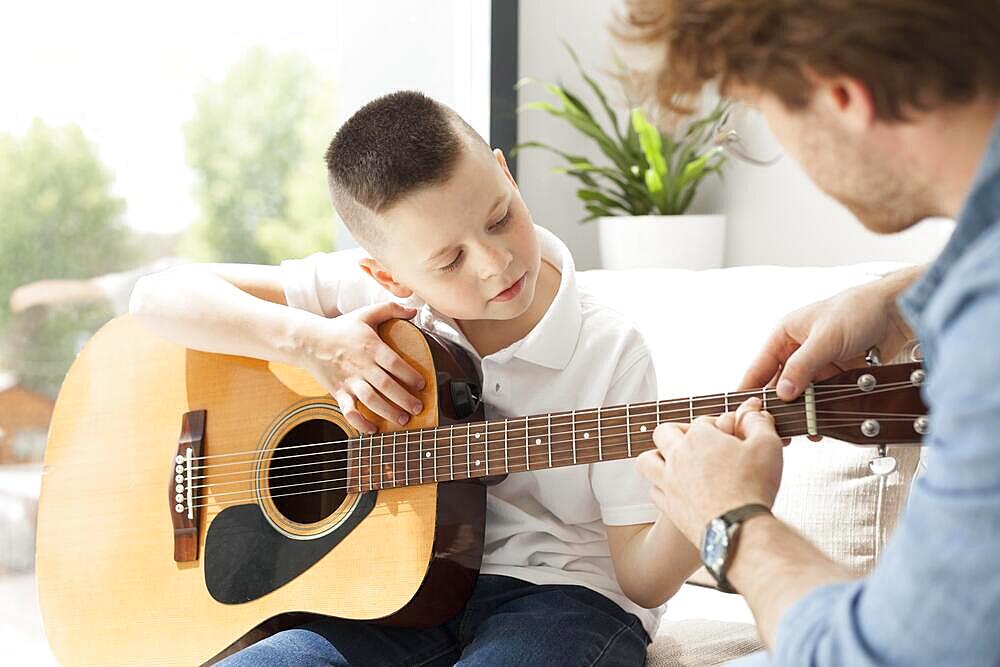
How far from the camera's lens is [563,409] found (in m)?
1.45

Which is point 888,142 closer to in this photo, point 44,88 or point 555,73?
point 44,88

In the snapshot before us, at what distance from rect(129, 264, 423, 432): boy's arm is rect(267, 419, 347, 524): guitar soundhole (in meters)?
0.07

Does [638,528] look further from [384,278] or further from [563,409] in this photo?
[384,278]

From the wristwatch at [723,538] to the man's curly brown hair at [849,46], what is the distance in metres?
0.34

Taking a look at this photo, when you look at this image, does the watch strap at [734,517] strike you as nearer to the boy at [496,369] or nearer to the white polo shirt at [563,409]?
the boy at [496,369]

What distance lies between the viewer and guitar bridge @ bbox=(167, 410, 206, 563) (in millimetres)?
1580

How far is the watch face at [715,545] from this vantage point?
0.87m

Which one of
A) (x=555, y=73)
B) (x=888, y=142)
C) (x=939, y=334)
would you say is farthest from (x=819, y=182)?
(x=555, y=73)

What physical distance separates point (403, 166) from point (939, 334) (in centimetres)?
87

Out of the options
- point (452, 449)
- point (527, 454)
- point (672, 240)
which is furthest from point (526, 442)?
point (672, 240)

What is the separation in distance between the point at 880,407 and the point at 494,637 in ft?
1.89

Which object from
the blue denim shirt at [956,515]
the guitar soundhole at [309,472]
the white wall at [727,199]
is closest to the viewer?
the blue denim shirt at [956,515]

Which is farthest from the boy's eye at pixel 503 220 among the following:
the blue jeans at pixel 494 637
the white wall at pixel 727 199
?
the white wall at pixel 727 199

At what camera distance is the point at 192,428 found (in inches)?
64.1
